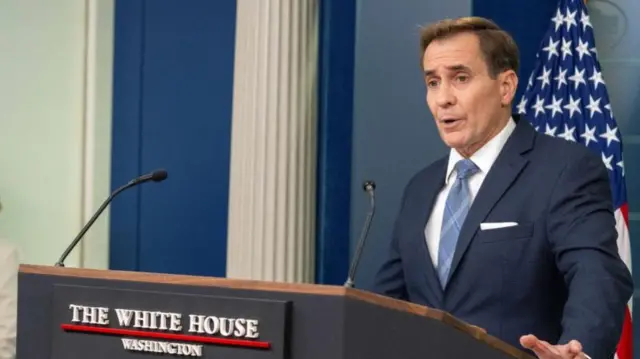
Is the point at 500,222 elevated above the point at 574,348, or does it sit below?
above

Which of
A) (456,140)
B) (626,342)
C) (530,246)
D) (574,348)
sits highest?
(456,140)

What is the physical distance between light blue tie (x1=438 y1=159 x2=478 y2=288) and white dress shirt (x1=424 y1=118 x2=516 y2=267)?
1 cm

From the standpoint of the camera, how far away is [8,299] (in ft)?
14.7

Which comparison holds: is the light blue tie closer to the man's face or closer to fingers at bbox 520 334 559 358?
the man's face

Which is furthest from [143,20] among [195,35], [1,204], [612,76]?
[612,76]

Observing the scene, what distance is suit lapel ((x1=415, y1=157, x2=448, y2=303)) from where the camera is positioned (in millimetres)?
2885

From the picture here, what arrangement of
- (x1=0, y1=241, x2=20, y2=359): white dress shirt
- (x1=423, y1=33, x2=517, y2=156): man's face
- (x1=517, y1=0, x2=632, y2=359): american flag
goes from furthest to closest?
(x1=517, y1=0, x2=632, y2=359): american flag, (x1=0, y1=241, x2=20, y2=359): white dress shirt, (x1=423, y1=33, x2=517, y2=156): man's face

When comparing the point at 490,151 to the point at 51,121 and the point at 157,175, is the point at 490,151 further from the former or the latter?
the point at 51,121

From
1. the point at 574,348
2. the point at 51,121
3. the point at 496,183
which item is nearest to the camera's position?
the point at 574,348

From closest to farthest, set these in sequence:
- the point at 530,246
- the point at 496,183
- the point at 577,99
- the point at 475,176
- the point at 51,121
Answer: the point at 530,246, the point at 496,183, the point at 475,176, the point at 577,99, the point at 51,121

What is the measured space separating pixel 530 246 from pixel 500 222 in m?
0.09

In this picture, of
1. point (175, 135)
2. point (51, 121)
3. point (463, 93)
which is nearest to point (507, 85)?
point (463, 93)

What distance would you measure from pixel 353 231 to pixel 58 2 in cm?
178

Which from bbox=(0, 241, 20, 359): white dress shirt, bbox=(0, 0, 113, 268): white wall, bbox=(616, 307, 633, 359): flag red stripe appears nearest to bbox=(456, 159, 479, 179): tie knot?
bbox=(616, 307, 633, 359): flag red stripe
